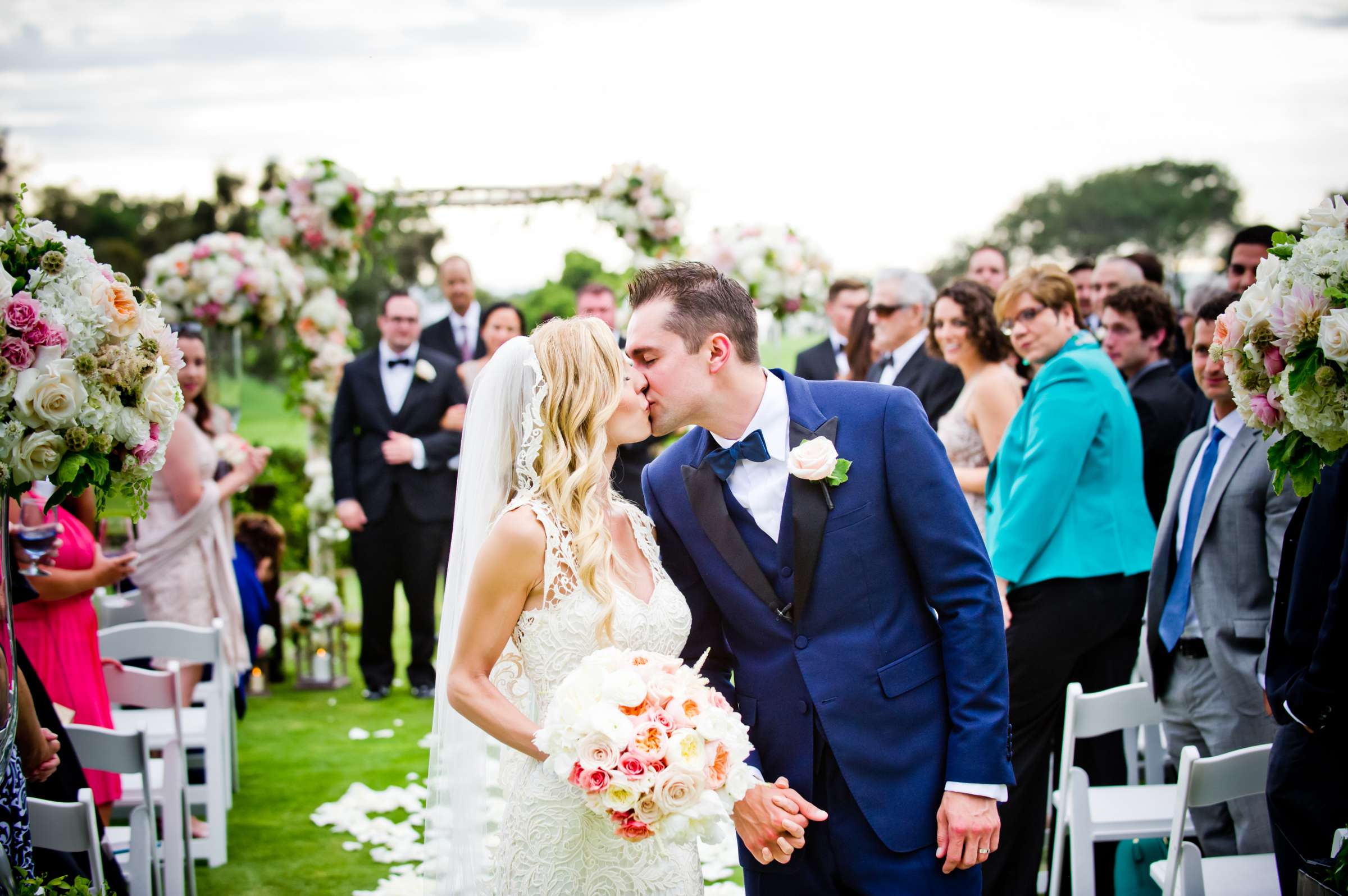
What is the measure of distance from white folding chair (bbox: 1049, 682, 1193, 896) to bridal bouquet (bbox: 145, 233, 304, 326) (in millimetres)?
6863

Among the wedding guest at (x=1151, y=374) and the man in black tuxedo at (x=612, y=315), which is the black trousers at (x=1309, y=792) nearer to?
the wedding guest at (x=1151, y=374)

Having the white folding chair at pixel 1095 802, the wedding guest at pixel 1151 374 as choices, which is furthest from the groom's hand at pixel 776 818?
the wedding guest at pixel 1151 374

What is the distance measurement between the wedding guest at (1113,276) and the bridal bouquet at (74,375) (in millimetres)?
5695

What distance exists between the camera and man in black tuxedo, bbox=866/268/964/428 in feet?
19.3

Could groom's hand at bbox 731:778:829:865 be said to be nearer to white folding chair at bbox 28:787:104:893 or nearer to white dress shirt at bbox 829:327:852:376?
white folding chair at bbox 28:787:104:893

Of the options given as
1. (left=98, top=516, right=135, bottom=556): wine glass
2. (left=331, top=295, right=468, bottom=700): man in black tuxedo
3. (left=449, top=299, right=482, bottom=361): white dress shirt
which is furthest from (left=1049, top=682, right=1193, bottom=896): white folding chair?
(left=449, top=299, right=482, bottom=361): white dress shirt

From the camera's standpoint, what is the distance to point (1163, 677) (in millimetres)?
3891

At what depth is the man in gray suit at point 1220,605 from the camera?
3645 millimetres

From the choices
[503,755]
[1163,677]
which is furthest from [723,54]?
[503,755]

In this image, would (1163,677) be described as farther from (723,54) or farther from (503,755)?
(723,54)

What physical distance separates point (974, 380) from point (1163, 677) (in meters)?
1.62

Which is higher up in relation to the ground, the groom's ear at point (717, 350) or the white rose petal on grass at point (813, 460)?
the groom's ear at point (717, 350)

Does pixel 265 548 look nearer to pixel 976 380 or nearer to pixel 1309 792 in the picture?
pixel 976 380

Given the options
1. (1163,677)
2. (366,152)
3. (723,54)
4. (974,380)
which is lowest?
(1163,677)
